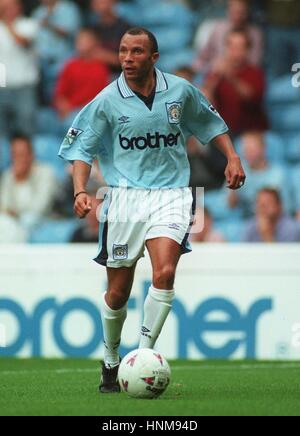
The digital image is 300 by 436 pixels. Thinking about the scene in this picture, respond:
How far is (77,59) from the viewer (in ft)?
46.4

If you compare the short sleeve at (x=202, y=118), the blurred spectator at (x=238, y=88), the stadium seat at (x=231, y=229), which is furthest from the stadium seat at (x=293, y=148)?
the short sleeve at (x=202, y=118)

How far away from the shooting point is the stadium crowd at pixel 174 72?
1314 centimetres

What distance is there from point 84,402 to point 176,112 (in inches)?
78.5

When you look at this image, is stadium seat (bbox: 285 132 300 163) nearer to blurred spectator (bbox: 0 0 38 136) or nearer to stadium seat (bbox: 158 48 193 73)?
stadium seat (bbox: 158 48 193 73)

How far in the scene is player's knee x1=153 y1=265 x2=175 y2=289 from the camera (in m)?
6.92

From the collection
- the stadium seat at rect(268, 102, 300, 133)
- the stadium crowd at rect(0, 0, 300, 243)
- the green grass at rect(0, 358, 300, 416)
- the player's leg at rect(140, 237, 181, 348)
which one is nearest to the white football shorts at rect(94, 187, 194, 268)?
Result: the player's leg at rect(140, 237, 181, 348)

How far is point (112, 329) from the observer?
7406 millimetres

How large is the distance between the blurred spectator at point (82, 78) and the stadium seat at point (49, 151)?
0.31 m

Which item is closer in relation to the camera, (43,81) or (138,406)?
(138,406)

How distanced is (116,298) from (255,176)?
6035mm

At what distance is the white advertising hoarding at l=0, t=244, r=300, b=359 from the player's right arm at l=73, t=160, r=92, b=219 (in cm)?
401
